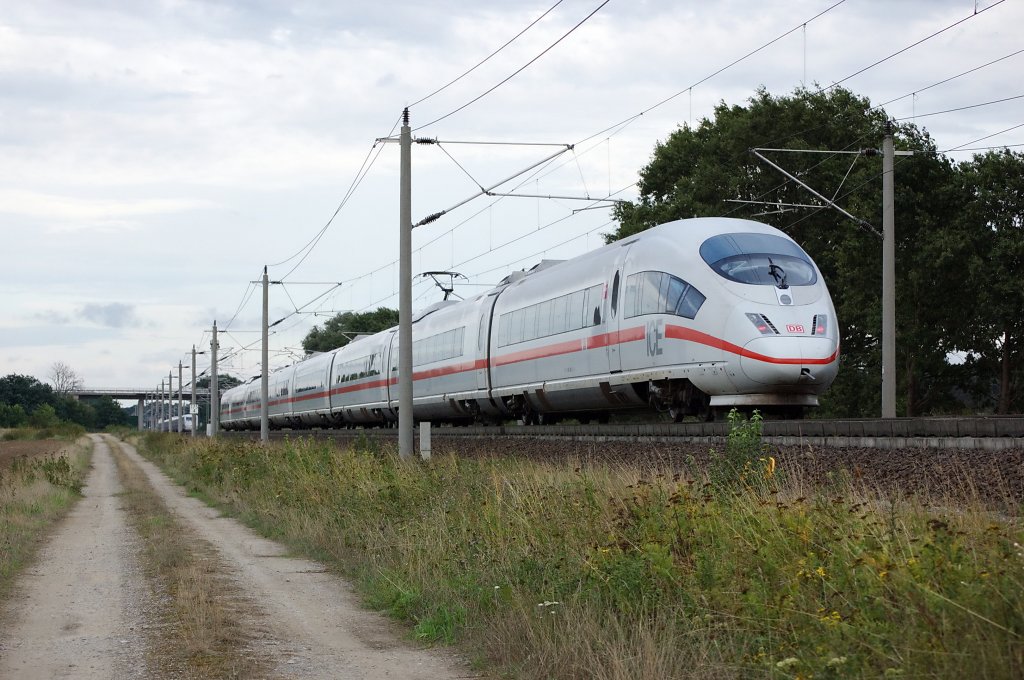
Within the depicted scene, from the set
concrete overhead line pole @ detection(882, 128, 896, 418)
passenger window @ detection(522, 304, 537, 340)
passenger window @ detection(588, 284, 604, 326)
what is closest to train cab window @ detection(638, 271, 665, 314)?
passenger window @ detection(588, 284, 604, 326)

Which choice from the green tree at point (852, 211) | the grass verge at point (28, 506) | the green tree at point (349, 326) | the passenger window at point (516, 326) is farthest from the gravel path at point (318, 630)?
the green tree at point (349, 326)

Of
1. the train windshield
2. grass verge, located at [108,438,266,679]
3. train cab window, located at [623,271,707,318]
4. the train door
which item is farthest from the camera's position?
the train door

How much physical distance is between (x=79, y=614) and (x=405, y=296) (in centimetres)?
1235

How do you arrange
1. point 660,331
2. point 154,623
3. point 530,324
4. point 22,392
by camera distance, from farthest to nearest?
point 22,392, point 530,324, point 660,331, point 154,623

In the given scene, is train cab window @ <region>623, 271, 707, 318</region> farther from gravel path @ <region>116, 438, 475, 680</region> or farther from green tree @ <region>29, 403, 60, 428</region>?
green tree @ <region>29, 403, 60, 428</region>

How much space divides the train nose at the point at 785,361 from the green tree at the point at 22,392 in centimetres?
17498

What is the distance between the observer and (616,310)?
24000mm

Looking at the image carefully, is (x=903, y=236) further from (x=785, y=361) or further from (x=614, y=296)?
(x=785, y=361)

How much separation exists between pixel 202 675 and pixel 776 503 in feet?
13.9

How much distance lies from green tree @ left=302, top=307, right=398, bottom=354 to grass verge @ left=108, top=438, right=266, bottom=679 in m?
119

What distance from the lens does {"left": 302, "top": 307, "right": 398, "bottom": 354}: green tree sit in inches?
5568

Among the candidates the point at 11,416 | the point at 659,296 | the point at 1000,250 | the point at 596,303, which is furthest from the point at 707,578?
the point at 11,416

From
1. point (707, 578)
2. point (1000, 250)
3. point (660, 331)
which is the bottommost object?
point (707, 578)

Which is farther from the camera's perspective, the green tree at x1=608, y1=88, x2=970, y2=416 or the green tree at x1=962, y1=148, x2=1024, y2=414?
the green tree at x1=608, y1=88, x2=970, y2=416
